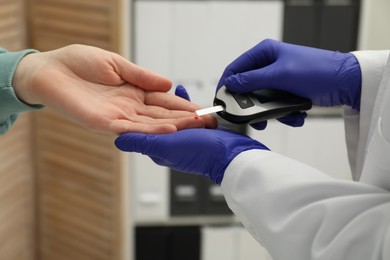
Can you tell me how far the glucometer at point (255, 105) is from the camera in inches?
45.7

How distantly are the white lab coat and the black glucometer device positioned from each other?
0.41 feet

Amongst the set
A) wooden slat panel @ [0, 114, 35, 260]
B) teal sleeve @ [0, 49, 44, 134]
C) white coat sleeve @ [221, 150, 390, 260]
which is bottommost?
wooden slat panel @ [0, 114, 35, 260]

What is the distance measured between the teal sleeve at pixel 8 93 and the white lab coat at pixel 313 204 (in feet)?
1.74

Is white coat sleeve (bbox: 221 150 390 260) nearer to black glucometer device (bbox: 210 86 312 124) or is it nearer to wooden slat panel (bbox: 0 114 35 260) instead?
black glucometer device (bbox: 210 86 312 124)

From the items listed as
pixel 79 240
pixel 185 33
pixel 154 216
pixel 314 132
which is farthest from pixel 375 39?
pixel 79 240

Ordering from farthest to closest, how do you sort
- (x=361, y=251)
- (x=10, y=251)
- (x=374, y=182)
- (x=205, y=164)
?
(x=10, y=251) → (x=205, y=164) → (x=374, y=182) → (x=361, y=251)

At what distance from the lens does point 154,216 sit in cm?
230

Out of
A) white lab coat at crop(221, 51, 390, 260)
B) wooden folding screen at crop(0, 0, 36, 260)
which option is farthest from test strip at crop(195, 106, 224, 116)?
wooden folding screen at crop(0, 0, 36, 260)

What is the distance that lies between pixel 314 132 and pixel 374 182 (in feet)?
4.12

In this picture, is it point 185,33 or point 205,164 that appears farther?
point 185,33

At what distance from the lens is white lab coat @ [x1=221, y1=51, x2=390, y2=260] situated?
0.88 m

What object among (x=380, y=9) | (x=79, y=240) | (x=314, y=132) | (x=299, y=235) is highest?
(x=380, y=9)

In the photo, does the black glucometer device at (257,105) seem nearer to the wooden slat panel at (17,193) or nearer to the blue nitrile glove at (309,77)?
the blue nitrile glove at (309,77)

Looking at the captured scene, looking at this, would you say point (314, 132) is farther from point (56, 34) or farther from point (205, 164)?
point (205, 164)
